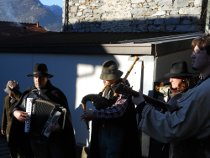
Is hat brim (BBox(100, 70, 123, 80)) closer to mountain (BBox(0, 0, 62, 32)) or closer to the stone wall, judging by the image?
the stone wall

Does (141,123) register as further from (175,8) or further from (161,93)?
(175,8)

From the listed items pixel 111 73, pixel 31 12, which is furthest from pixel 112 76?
pixel 31 12

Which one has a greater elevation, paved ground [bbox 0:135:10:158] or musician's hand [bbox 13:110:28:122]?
musician's hand [bbox 13:110:28:122]

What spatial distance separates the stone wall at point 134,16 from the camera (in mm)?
10914

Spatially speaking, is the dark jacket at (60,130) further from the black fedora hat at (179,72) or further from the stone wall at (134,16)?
the stone wall at (134,16)

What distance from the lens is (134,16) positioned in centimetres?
1196

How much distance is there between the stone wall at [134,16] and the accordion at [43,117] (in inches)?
241

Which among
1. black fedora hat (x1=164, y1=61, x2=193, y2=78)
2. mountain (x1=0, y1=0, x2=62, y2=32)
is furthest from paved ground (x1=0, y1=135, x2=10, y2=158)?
mountain (x1=0, y1=0, x2=62, y2=32)

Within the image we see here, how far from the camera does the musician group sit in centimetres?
281

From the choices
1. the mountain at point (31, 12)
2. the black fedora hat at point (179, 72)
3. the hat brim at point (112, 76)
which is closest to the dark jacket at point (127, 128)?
the hat brim at point (112, 76)

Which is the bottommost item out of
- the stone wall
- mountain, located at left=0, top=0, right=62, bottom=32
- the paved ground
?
the paved ground

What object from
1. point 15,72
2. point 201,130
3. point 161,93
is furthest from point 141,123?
point 15,72

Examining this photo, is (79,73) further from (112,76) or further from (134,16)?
(134,16)

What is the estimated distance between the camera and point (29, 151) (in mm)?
6570
